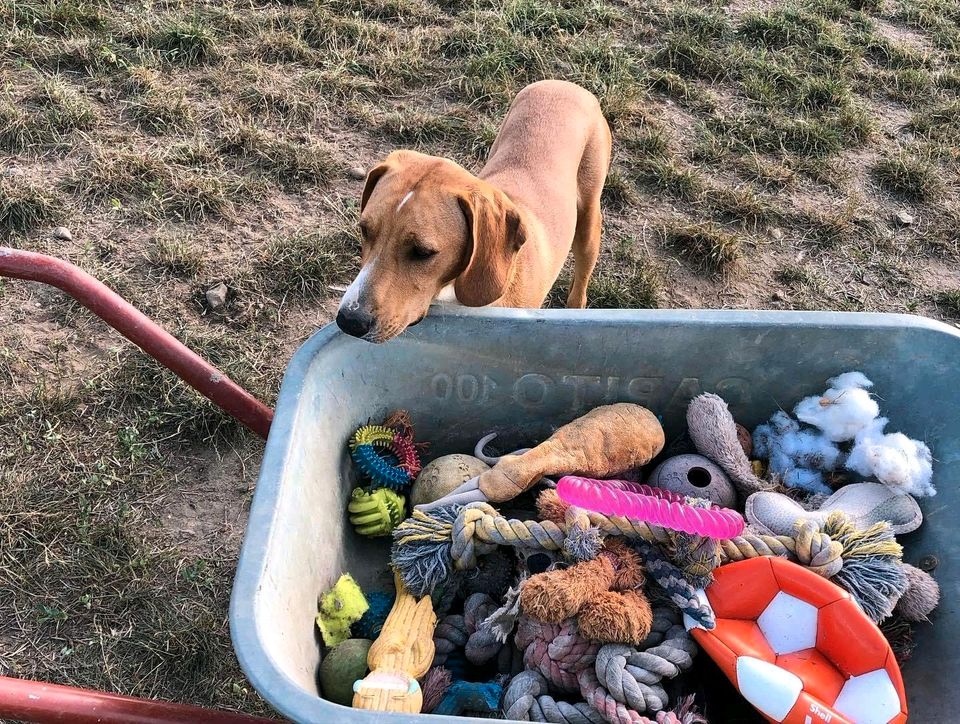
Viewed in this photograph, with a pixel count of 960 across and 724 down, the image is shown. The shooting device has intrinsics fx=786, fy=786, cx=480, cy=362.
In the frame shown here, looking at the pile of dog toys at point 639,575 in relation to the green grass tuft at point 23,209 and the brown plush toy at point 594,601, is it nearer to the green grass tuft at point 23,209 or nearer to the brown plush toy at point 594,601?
the brown plush toy at point 594,601

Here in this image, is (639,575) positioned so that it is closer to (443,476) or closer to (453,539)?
(453,539)

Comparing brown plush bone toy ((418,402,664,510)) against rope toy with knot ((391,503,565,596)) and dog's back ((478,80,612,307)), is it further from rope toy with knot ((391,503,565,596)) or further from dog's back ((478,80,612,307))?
dog's back ((478,80,612,307))

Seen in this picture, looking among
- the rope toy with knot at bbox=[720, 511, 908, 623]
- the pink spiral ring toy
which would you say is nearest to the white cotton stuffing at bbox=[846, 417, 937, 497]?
the rope toy with knot at bbox=[720, 511, 908, 623]

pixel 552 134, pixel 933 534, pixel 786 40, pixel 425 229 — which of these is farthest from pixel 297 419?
pixel 786 40

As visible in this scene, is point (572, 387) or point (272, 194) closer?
point (572, 387)

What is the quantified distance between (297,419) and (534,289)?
117 cm

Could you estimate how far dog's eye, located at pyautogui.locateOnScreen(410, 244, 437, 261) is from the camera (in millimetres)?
2090

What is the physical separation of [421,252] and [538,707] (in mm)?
1148

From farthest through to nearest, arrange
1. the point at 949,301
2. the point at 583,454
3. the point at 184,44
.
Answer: the point at 184,44, the point at 949,301, the point at 583,454

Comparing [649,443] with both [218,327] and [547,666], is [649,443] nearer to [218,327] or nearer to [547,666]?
[547,666]

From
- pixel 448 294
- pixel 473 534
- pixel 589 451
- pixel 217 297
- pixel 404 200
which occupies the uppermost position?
pixel 404 200

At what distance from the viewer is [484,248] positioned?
216 centimetres

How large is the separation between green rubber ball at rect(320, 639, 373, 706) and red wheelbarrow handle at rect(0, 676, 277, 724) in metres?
0.37

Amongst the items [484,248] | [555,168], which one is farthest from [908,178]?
[484,248]
